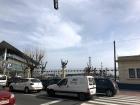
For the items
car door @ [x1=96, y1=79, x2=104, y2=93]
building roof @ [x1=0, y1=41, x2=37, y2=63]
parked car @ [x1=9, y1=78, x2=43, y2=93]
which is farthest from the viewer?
building roof @ [x1=0, y1=41, x2=37, y2=63]

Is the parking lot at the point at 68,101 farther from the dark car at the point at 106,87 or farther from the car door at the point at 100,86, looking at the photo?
the car door at the point at 100,86

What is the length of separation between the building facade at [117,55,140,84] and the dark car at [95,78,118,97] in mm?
11535

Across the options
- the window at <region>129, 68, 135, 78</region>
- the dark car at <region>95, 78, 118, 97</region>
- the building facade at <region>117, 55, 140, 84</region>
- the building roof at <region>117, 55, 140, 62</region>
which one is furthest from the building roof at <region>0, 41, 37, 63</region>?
the dark car at <region>95, 78, 118, 97</region>

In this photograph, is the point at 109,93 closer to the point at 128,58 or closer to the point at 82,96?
the point at 82,96

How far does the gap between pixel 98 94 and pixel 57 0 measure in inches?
594

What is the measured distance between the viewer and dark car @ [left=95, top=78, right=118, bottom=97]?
76.4 feet

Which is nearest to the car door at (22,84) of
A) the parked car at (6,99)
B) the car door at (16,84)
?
the car door at (16,84)

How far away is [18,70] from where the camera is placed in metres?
62.2

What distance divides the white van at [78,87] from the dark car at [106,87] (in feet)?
10.6

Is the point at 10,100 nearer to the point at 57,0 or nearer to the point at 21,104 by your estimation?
the point at 21,104

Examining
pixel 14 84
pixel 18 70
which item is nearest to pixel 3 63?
Answer: pixel 18 70

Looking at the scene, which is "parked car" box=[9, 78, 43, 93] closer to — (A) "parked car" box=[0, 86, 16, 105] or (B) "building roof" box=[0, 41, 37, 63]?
(A) "parked car" box=[0, 86, 16, 105]

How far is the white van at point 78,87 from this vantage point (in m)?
19.6

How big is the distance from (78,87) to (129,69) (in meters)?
16.9
